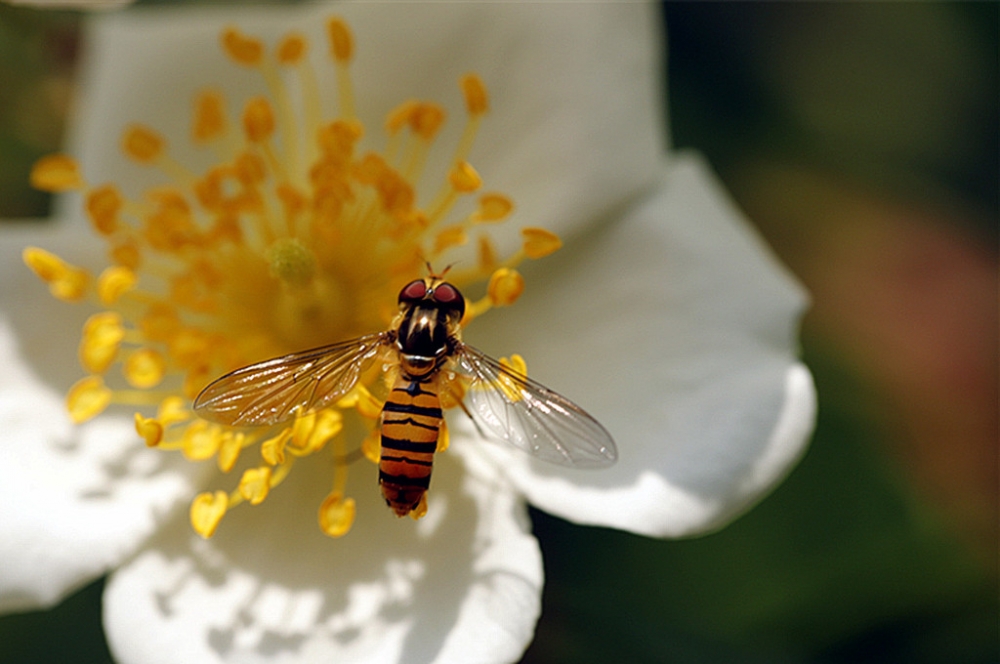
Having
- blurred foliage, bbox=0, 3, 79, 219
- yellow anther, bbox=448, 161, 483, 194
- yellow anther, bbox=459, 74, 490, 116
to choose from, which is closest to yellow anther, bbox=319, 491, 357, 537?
yellow anther, bbox=448, 161, 483, 194

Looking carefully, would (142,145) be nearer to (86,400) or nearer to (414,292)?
(86,400)

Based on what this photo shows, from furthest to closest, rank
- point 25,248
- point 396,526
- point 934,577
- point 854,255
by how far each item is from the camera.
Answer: point 854,255
point 934,577
point 25,248
point 396,526

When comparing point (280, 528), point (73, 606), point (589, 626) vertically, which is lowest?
point (73, 606)

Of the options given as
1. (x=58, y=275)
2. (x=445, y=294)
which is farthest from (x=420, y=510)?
(x=58, y=275)

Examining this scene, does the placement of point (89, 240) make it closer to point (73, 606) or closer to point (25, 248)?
point (25, 248)

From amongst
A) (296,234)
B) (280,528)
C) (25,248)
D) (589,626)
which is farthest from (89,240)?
(589,626)

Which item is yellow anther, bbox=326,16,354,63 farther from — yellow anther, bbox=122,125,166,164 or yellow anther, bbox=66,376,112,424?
yellow anther, bbox=66,376,112,424
